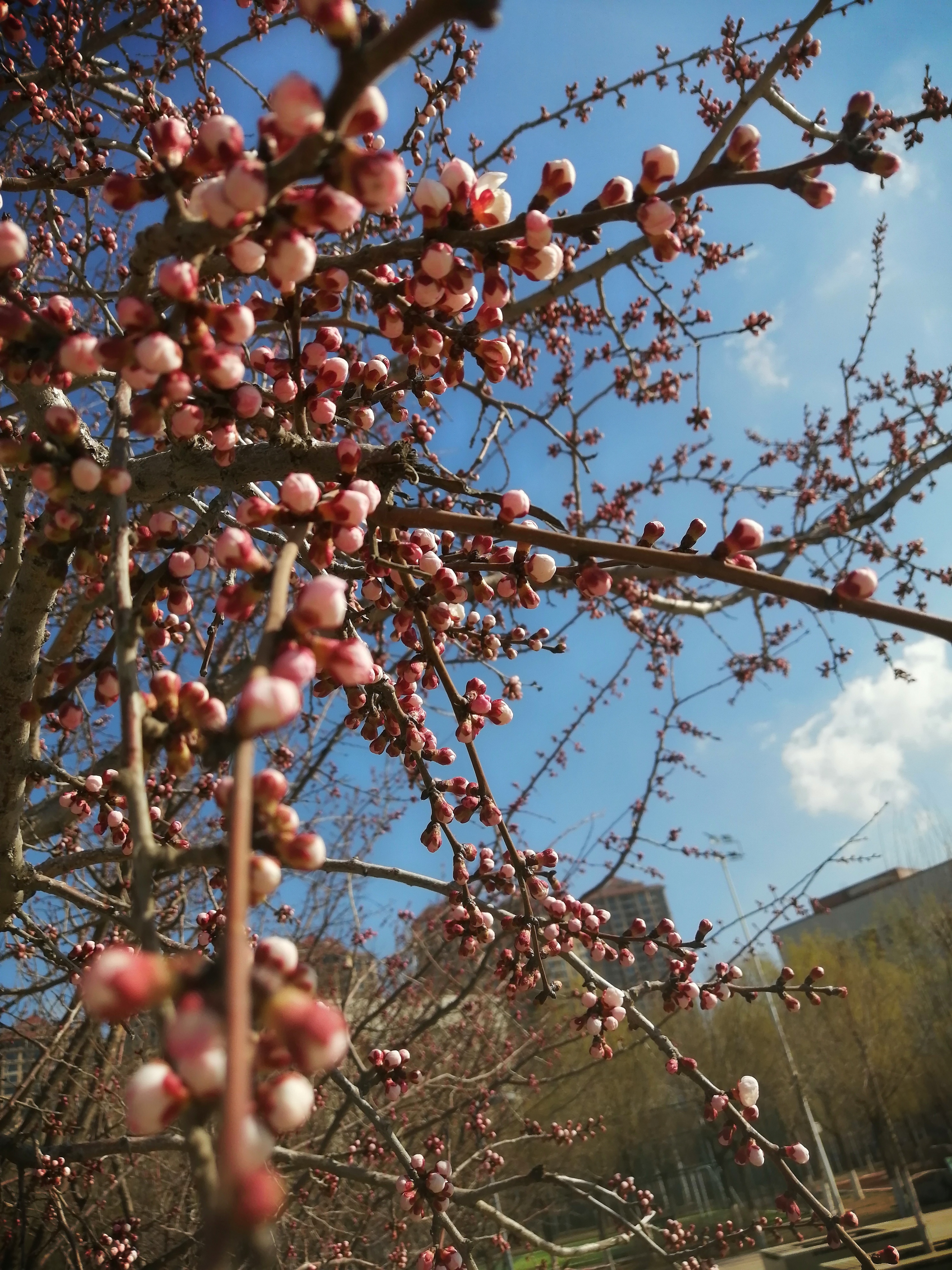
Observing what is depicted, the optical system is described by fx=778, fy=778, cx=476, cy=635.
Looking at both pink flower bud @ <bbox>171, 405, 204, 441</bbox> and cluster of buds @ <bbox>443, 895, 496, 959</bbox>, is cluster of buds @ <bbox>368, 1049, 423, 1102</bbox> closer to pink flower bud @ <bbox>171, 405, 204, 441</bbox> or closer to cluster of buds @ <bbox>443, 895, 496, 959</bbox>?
cluster of buds @ <bbox>443, 895, 496, 959</bbox>

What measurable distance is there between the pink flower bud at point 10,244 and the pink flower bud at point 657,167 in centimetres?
94

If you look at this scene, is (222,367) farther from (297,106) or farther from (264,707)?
(264,707)

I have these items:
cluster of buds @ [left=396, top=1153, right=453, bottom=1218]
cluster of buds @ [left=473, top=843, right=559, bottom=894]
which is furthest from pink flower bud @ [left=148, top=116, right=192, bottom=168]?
cluster of buds @ [left=396, top=1153, right=453, bottom=1218]

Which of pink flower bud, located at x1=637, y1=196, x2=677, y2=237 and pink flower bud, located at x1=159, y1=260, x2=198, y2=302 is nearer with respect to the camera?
pink flower bud, located at x1=159, y1=260, x2=198, y2=302

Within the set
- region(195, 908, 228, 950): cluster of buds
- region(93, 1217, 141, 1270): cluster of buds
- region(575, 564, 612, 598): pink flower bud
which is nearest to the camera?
region(575, 564, 612, 598): pink flower bud

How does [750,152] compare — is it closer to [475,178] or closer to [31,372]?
[475,178]

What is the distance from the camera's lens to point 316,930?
696cm

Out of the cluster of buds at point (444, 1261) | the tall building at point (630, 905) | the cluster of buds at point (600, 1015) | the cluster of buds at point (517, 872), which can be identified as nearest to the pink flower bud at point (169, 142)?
the cluster of buds at point (517, 872)

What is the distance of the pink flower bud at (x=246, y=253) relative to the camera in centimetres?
105

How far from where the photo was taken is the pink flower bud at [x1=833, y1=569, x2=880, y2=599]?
1067 mm

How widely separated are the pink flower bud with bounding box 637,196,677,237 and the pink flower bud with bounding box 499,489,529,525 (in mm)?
456

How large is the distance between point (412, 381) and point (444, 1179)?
2.08m

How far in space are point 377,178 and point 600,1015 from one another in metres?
2.02

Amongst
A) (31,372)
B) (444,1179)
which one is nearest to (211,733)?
(31,372)
